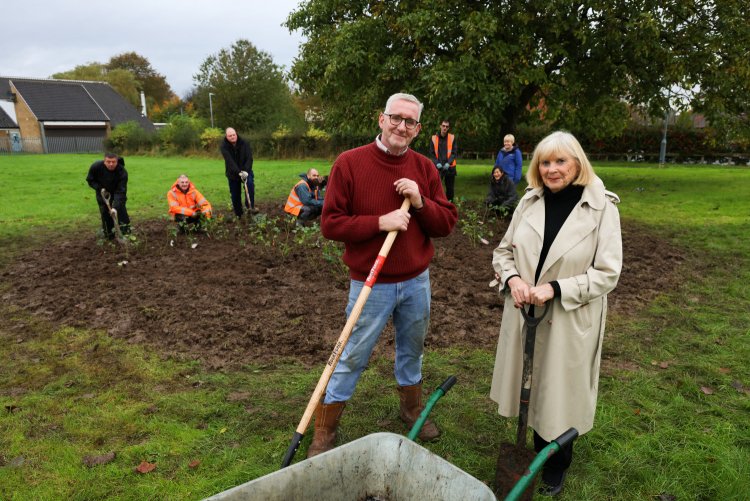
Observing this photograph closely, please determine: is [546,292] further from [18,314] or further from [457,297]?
[18,314]

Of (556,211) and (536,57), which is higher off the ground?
(536,57)

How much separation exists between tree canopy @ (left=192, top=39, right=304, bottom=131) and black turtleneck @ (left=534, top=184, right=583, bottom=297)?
43.4 m

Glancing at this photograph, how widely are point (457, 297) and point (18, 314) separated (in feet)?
15.9

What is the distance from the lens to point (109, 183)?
326 inches

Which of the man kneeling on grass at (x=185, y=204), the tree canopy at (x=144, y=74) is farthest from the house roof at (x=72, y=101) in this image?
the man kneeling on grass at (x=185, y=204)

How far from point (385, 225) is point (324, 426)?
1384 mm

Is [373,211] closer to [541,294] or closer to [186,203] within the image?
[541,294]

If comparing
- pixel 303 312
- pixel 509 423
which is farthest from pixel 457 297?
pixel 509 423

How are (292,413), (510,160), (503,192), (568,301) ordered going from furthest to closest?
(510,160) < (503,192) < (292,413) < (568,301)

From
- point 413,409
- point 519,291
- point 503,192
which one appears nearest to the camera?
point 519,291

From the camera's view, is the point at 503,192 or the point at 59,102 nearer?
the point at 503,192

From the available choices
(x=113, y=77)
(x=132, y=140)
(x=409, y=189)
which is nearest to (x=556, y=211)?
(x=409, y=189)

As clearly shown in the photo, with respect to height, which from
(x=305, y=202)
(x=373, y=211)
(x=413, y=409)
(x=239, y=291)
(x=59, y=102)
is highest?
(x=59, y=102)

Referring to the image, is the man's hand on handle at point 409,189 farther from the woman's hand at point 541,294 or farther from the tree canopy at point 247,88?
the tree canopy at point 247,88
